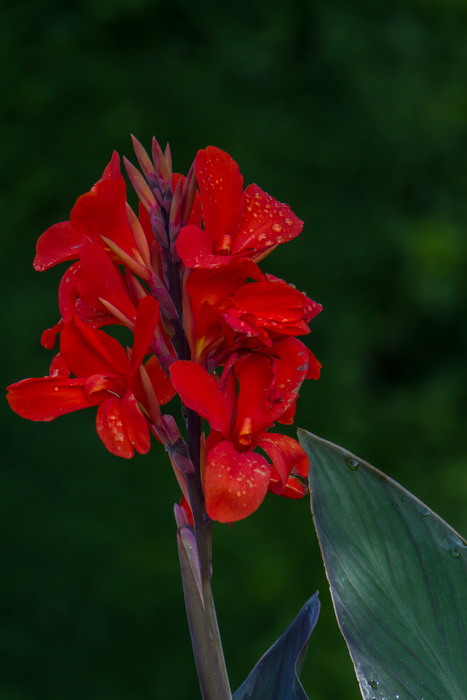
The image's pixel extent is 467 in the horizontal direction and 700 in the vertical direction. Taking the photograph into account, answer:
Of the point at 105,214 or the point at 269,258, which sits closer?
the point at 105,214

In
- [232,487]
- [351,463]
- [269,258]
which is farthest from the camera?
[269,258]

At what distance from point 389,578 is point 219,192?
0.28m

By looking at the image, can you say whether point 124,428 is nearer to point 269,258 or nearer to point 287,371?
point 287,371

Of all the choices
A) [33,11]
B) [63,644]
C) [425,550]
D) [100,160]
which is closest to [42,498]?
[63,644]

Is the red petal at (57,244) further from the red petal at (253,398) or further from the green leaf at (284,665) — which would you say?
the green leaf at (284,665)

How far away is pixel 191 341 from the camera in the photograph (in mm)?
566

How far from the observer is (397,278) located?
2338 mm

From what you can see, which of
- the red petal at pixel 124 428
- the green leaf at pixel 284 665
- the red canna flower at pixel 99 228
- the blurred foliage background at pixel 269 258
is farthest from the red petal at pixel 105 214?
the blurred foliage background at pixel 269 258

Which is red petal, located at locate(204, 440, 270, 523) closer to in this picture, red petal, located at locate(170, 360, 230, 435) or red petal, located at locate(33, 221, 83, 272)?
red petal, located at locate(170, 360, 230, 435)

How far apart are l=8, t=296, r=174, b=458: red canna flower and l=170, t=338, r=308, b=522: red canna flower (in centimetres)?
3

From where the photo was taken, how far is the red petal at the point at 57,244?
0.60 metres

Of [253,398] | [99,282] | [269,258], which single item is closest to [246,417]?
[253,398]

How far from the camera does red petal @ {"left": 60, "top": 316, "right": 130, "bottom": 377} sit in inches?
21.7

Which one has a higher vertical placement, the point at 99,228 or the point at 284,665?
the point at 99,228
